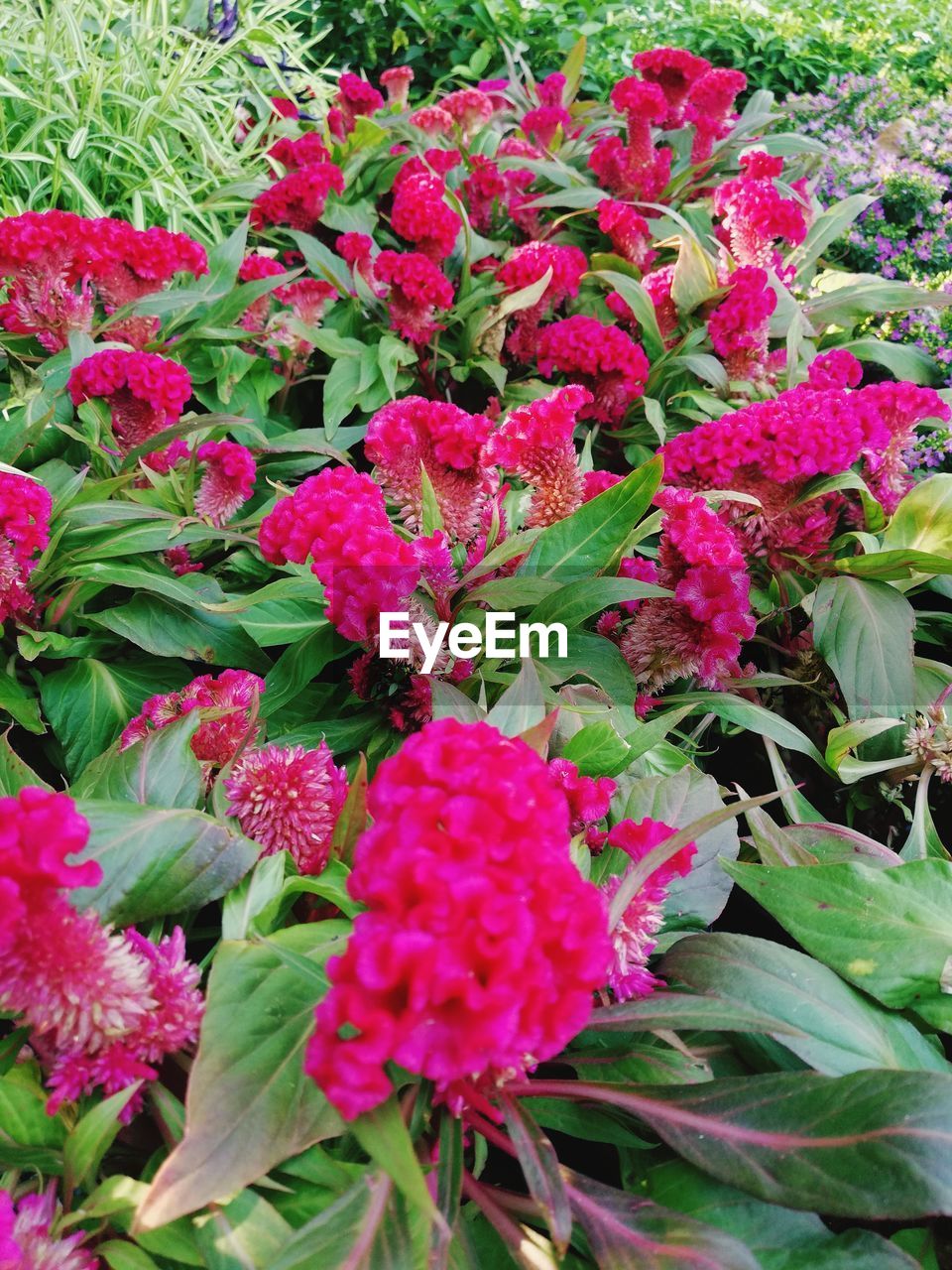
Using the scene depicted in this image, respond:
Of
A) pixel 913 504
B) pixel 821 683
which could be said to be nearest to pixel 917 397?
pixel 913 504

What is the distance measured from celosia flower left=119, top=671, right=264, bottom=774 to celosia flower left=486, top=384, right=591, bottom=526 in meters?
0.56

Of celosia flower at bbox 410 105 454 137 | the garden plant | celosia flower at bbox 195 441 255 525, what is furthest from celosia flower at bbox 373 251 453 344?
celosia flower at bbox 410 105 454 137

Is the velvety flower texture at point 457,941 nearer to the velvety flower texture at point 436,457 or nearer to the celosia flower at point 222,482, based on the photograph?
the velvety flower texture at point 436,457

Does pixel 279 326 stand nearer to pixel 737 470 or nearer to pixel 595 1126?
pixel 737 470

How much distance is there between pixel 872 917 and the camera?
103 cm

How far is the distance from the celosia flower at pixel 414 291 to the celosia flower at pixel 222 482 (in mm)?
720

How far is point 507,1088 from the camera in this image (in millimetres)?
798

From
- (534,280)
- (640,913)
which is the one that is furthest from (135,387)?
(640,913)

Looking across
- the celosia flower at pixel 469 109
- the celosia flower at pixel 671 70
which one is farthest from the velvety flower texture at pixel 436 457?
the celosia flower at pixel 469 109

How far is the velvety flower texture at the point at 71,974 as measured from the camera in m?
0.68

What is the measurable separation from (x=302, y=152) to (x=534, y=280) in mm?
1068

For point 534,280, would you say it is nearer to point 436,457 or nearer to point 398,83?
point 436,457

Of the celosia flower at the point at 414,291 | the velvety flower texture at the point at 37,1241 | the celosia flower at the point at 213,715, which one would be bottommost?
the velvety flower texture at the point at 37,1241

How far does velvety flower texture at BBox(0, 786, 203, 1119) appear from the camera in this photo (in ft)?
2.23
